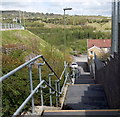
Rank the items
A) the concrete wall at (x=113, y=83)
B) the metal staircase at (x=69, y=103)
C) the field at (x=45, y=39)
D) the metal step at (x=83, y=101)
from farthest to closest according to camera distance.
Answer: the metal step at (x=83, y=101), the concrete wall at (x=113, y=83), the field at (x=45, y=39), the metal staircase at (x=69, y=103)

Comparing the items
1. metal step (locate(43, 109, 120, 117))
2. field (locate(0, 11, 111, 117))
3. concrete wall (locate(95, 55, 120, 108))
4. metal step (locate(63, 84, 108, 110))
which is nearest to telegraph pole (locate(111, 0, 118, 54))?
concrete wall (locate(95, 55, 120, 108))

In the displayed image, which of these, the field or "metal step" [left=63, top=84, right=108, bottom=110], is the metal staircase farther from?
the field

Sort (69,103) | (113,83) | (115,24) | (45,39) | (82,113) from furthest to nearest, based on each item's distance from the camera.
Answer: (45,39), (69,103), (115,24), (113,83), (82,113)

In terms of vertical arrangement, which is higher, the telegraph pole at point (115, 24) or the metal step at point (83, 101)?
the telegraph pole at point (115, 24)

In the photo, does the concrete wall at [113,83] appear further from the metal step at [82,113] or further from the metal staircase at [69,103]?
the metal step at [82,113]

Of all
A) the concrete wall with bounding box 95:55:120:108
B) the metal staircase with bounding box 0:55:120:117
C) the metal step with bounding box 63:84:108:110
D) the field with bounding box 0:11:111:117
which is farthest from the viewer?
the metal step with bounding box 63:84:108:110

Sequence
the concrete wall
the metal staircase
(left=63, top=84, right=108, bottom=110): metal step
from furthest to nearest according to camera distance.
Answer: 1. (left=63, top=84, right=108, bottom=110): metal step
2. the concrete wall
3. the metal staircase

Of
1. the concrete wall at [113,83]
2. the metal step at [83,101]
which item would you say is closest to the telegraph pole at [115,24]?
the concrete wall at [113,83]

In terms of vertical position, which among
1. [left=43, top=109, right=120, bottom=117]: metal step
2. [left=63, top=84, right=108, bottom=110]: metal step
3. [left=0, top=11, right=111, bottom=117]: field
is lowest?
[left=63, top=84, right=108, bottom=110]: metal step

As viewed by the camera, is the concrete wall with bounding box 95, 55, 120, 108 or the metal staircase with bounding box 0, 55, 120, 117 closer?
the metal staircase with bounding box 0, 55, 120, 117

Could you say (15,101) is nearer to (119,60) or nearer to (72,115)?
(72,115)

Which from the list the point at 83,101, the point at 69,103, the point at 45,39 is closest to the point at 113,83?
the point at 83,101

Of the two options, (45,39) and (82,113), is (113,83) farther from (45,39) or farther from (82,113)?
(45,39)

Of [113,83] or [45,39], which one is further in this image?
[45,39]
